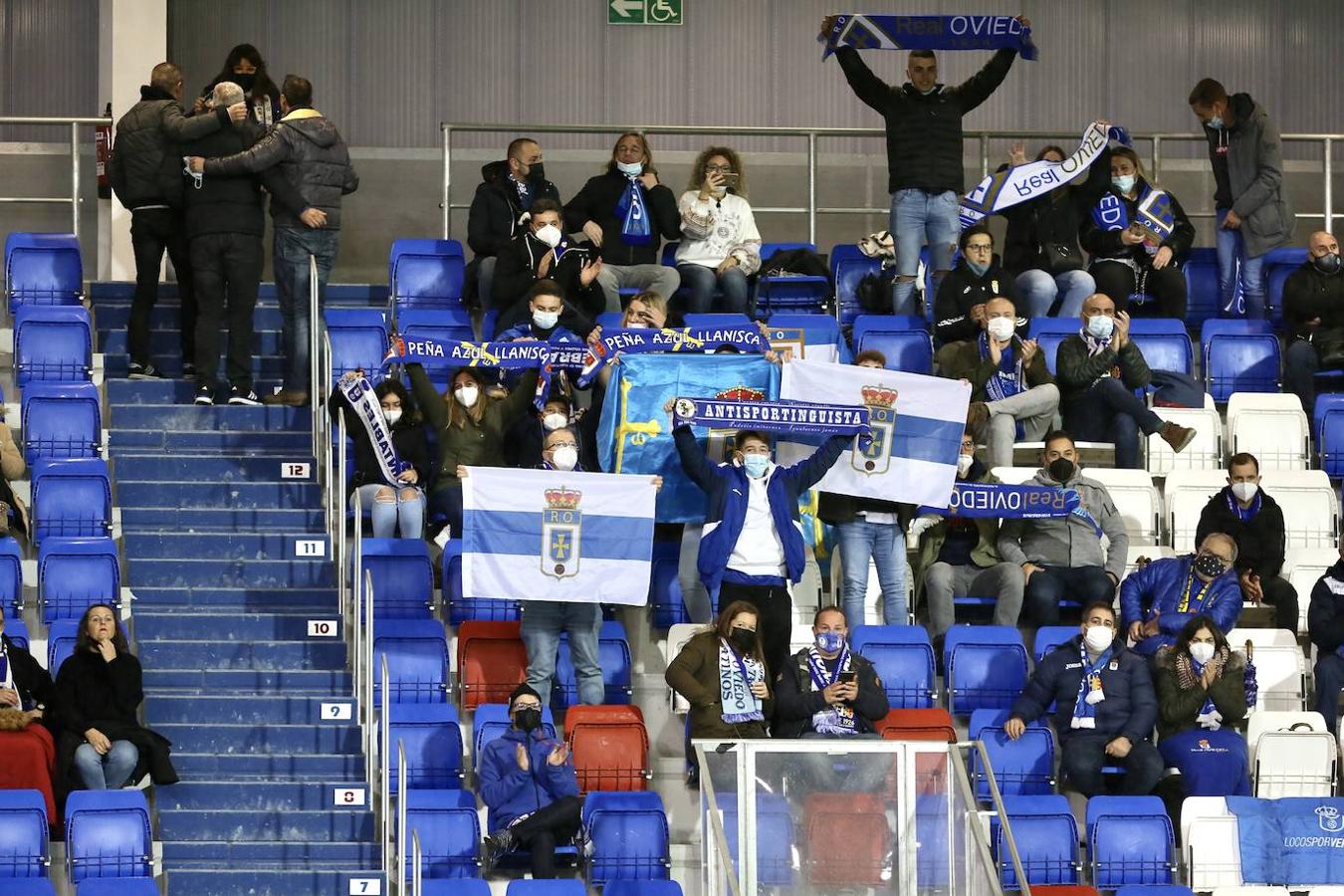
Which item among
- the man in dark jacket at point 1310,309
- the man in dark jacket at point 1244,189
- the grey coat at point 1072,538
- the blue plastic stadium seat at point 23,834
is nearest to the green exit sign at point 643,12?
the man in dark jacket at point 1244,189

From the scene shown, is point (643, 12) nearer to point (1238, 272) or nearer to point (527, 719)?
point (1238, 272)

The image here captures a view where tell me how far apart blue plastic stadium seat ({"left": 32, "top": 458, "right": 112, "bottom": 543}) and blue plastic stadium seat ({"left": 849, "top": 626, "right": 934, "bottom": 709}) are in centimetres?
426

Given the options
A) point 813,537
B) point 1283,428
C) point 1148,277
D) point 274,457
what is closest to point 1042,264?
point 1148,277

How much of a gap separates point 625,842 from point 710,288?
200 inches

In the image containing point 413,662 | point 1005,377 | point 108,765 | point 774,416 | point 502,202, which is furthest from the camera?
point 502,202

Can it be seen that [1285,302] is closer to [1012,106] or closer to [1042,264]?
[1042,264]

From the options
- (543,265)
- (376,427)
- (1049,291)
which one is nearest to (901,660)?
(376,427)

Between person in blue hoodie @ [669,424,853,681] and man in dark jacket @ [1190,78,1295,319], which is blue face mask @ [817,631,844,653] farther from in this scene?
man in dark jacket @ [1190,78,1295,319]

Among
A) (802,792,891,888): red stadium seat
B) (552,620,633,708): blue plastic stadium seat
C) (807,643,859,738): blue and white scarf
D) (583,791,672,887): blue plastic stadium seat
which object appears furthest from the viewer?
(552,620,633,708): blue plastic stadium seat

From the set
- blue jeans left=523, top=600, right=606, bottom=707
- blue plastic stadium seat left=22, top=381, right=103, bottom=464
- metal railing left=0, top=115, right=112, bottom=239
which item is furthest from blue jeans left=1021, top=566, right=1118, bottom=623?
metal railing left=0, top=115, right=112, bottom=239

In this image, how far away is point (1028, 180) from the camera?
18047 millimetres

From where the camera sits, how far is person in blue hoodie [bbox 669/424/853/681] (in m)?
14.3

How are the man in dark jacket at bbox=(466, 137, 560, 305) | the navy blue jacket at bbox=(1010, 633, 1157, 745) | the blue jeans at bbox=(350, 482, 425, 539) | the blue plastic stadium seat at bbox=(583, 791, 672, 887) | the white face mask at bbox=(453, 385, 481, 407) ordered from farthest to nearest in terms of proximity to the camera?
the man in dark jacket at bbox=(466, 137, 560, 305) < the white face mask at bbox=(453, 385, 481, 407) < the blue jeans at bbox=(350, 482, 425, 539) < the navy blue jacket at bbox=(1010, 633, 1157, 745) < the blue plastic stadium seat at bbox=(583, 791, 672, 887)

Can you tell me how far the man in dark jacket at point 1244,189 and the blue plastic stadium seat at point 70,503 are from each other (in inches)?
302
